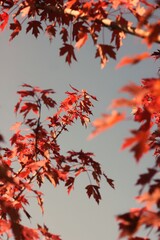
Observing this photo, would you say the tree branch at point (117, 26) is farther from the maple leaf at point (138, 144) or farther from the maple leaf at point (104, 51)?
the maple leaf at point (138, 144)

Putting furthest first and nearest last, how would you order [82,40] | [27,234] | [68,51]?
[68,51]
[82,40]
[27,234]

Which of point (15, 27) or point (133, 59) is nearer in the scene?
point (133, 59)

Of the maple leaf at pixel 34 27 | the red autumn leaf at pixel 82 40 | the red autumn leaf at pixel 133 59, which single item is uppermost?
the maple leaf at pixel 34 27

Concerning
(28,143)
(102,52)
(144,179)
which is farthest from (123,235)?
(28,143)

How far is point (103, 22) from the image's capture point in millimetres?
3139

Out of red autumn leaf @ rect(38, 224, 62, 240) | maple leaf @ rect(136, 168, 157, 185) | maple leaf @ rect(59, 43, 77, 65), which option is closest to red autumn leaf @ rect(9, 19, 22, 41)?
maple leaf @ rect(59, 43, 77, 65)

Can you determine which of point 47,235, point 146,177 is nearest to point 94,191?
point 47,235

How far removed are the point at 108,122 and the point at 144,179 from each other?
59 centimetres

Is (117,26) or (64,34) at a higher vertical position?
(64,34)

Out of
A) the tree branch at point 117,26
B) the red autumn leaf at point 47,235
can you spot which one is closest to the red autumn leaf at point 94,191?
the red autumn leaf at point 47,235

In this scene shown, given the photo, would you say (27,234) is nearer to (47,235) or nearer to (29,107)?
(47,235)

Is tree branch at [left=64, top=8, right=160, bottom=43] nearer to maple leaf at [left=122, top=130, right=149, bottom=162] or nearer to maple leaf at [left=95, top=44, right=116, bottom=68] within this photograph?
maple leaf at [left=95, top=44, right=116, bottom=68]

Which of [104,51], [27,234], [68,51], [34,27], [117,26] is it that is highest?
[34,27]

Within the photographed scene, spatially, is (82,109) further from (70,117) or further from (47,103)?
(47,103)
